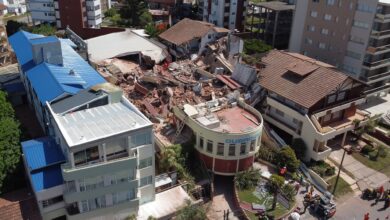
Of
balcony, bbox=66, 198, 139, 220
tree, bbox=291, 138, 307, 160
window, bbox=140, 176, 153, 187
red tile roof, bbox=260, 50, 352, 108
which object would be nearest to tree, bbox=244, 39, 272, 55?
red tile roof, bbox=260, 50, 352, 108

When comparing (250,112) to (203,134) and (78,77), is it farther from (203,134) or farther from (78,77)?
(78,77)

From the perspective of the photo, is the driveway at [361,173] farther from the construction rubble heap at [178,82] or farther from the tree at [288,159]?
the construction rubble heap at [178,82]

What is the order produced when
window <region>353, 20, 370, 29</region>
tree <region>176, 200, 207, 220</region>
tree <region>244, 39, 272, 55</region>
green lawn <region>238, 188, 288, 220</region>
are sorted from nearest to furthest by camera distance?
tree <region>176, 200, 207, 220</region> → green lawn <region>238, 188, 288, 220</region> → window <region>353, 20, 370, 29</region> → tree <region>244, 39, 272, 55</region>

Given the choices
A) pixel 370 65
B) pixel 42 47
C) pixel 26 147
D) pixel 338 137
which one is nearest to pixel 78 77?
pixel 42 47

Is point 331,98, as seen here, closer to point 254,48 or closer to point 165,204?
point 165,204

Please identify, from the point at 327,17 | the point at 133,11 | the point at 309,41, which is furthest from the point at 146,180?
the point at 133,11

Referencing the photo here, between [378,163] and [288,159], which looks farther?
[378,163]

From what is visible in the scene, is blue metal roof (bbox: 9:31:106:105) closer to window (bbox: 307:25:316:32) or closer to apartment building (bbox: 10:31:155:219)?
apartment building (bbox: 10:31:155:219)

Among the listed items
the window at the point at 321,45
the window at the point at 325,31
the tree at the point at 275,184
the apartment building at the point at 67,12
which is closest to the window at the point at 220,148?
the tree at the point at 275,184
